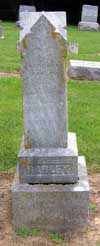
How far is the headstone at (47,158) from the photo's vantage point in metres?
4.28

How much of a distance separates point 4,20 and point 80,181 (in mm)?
24778

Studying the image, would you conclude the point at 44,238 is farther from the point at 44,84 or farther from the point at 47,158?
the point at 44,84

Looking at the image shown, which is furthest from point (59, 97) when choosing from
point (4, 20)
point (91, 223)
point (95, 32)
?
point (4, 20)

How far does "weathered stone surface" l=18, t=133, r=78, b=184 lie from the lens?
14.5ft

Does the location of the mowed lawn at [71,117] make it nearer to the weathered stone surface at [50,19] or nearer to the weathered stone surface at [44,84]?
the weathered stone surface at [44,84]

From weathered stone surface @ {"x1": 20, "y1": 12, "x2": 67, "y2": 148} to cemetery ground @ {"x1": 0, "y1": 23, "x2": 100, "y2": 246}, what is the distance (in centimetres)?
78

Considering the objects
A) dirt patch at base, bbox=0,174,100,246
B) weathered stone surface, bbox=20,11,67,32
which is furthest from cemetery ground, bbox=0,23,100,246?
weathered stone surface, bbox=20,11,67,32

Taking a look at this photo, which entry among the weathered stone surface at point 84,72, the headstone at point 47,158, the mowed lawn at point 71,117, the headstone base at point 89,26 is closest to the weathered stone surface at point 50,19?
the headstone at point 47,158

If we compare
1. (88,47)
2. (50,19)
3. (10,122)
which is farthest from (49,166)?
(88,47)

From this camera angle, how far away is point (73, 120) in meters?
7.63

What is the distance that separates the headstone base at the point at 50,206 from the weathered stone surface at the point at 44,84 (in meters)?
0.40

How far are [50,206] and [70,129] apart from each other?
9.15 ft

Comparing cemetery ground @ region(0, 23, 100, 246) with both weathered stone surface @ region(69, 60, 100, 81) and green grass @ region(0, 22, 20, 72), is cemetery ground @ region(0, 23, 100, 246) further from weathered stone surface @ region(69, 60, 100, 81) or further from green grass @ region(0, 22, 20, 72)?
weathered stone surface @ region(69, 60, 100, 81)

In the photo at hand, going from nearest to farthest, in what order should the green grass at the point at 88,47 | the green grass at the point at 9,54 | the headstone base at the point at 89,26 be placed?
1. the green grass at the point at 9,54
2. the green grass at the point at 88,47
3. the headstone base at the point at 89,26
